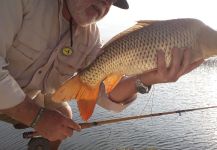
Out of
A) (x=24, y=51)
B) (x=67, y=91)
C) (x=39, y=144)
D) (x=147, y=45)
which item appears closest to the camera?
(x=147, y=45)

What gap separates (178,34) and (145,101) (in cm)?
2690

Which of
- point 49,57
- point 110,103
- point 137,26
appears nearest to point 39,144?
point 110,103

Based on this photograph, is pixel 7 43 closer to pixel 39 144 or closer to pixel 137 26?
pixel 137 26

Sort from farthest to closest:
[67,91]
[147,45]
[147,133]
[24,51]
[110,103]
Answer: [147,133], [110,103], [24,51], [67,91], [147,45]

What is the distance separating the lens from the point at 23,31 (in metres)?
3.35

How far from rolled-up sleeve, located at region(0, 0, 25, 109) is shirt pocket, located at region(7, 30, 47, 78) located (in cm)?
27

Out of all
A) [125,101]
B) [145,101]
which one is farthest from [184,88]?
[125,101]

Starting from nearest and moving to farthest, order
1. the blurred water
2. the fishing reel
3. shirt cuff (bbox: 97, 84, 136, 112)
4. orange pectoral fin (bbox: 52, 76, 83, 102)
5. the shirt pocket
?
1. orange pectoral fin (bbox: 52, 76, 83, 102)
2. the shirt pocket
3. shirt cuff (bbox: 97, 84, 136, 112)
4. the fishing reel
5. the blurred water

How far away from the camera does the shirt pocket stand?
3.40m

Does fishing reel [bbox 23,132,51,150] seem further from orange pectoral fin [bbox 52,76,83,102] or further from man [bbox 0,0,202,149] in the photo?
orange pectoral fin [bbox 52,76,83,102]

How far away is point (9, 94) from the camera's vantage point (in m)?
3.04

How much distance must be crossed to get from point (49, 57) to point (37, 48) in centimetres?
18

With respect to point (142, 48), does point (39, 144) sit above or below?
below

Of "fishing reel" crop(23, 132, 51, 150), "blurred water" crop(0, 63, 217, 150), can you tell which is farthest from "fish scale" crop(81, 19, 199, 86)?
"blurred water" crop(0, 63, 217, 150)
